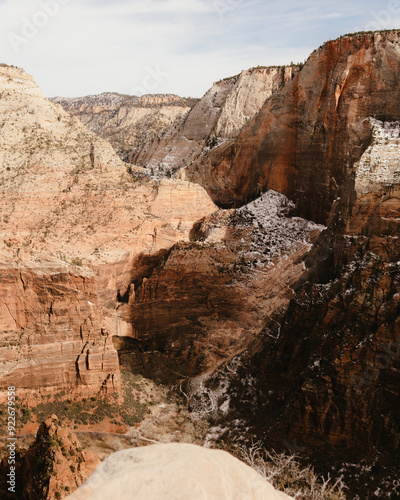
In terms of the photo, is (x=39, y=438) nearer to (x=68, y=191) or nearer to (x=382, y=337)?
(x=382, y=337)

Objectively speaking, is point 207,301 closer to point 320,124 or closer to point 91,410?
point 91,410

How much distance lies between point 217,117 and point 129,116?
40.4 meters

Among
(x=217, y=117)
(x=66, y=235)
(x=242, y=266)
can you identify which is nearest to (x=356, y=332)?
(x=242, y=266)

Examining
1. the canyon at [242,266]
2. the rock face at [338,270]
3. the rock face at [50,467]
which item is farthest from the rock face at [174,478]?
the rock face at [338,270]

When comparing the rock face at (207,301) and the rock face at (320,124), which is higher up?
the rock face at (320,124)

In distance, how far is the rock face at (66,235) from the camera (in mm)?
22344

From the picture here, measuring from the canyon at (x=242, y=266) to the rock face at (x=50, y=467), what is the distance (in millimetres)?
7418

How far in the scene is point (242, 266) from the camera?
113 ft

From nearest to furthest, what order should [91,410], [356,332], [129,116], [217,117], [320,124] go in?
[356,332]
[91,410]
[320,124]
[217,117]
[129,116]

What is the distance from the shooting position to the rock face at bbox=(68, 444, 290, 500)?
5801 millimetres

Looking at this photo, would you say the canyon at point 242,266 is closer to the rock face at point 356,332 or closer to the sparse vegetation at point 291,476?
the rock face at point 356,332

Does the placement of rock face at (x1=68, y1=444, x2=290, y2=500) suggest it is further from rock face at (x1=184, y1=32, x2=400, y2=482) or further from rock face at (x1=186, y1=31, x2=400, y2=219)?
rock face at (x1=186, y1=31, x2=400, y2=219)

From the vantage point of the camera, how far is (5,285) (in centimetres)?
2208

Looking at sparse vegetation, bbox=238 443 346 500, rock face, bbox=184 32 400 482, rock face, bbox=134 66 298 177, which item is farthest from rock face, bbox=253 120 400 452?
rock face, bbox=134 66 298 177
